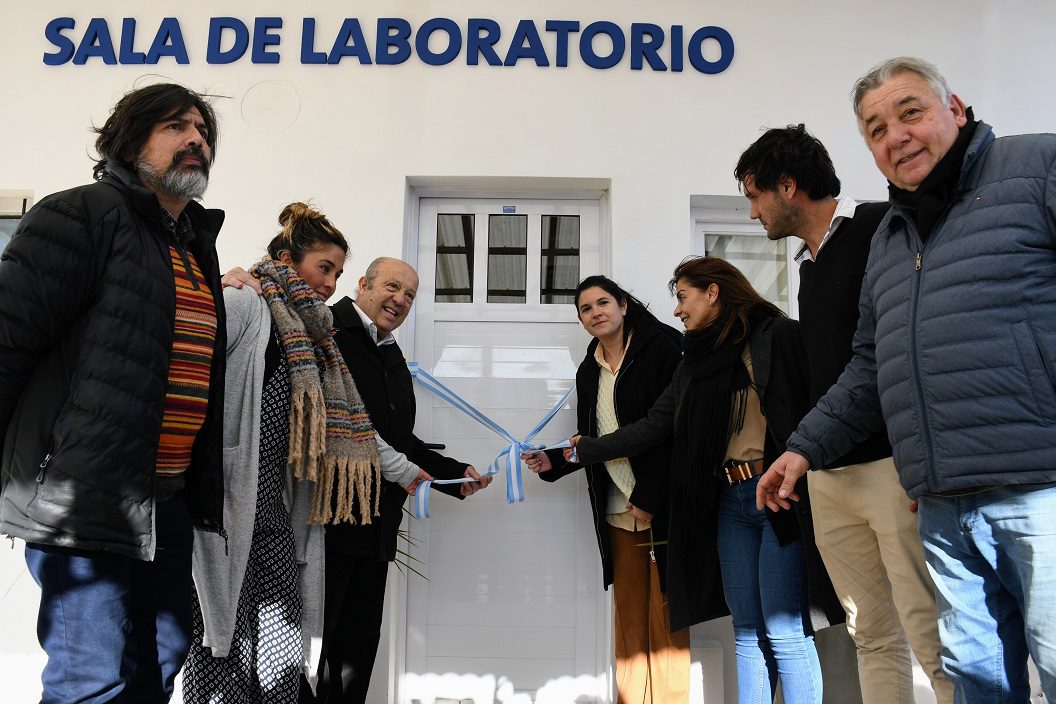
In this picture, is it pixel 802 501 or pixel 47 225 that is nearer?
pixel 47 225

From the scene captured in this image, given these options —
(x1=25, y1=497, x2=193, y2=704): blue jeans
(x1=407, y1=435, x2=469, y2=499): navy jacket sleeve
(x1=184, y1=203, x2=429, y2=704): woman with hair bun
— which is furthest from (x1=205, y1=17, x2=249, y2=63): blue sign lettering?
(x1=25, y1=497, x2=193, y2=704): blue jeans

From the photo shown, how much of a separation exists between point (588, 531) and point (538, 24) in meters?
2.70

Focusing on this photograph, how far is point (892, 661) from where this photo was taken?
96.0 inches

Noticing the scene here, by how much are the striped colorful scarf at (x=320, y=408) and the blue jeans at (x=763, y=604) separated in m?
1.38

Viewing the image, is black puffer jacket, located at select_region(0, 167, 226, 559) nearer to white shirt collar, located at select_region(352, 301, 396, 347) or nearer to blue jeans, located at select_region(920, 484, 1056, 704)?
white shirt collar, located at select_region(352, 301, 396, 347)

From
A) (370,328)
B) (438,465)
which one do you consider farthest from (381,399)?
(438,465)

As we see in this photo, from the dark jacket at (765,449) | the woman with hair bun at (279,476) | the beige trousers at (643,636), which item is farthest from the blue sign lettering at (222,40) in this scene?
the beige trousers at (643,636)

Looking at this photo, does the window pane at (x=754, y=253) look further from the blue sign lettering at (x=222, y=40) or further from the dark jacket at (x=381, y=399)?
the blue sign lettering at (x=222, y=40)

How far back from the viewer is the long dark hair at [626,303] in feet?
12.5

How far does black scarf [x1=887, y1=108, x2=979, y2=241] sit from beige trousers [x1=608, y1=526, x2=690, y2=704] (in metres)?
2.07

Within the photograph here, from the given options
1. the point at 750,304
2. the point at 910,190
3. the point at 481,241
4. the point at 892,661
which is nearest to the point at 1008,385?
the point at 910,190

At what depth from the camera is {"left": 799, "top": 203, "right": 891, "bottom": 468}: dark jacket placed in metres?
2.54

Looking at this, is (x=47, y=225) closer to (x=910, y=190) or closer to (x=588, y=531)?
(x=910, y=190)

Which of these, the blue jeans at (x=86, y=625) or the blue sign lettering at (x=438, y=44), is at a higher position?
the blue sign lettering at (x=438, y=44)
